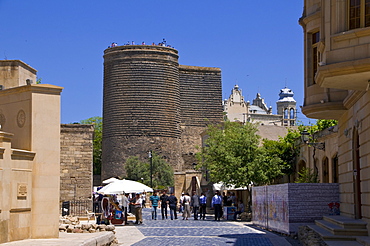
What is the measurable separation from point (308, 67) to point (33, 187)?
755 cm

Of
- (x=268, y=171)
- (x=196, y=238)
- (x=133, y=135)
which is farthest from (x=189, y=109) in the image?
(x=196, y=238)

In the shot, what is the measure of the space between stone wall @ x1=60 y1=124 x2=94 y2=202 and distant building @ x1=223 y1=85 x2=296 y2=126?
285 feet

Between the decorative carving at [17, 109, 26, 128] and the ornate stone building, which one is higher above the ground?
the ornate stone building

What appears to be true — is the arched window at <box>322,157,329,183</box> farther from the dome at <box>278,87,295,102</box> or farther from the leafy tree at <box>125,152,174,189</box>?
the dome at <box>278,87,295,102</box>

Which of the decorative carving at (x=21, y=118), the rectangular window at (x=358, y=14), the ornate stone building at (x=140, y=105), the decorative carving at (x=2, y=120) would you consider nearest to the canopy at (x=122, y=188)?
the decorative carving at (x=2, y=120)

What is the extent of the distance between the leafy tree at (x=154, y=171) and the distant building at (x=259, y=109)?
4365 cm

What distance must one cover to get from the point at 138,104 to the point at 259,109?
76.0 meters

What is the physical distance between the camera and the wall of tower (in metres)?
86.9

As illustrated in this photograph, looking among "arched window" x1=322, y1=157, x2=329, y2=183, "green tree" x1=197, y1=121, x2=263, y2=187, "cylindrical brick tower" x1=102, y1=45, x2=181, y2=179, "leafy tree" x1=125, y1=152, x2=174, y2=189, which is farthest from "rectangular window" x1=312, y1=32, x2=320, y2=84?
"cylindrical brick tower" x1=102, y1=45, x2=181, y2=179

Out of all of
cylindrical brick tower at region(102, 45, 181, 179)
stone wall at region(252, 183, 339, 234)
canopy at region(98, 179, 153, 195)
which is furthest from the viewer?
cylindrical brick tower at region(102, 45, 181, 179)

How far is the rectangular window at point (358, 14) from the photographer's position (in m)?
11.7

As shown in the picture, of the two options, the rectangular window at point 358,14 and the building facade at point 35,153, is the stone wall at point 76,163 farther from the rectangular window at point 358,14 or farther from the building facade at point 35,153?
the rectangular window at point 358,14

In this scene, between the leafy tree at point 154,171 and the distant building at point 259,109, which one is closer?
the leafy tree at point 154,171

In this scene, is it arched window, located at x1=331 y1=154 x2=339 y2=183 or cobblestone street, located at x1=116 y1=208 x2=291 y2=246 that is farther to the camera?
arched window, located at x1=331 y1=154 x2=339 y2=183
